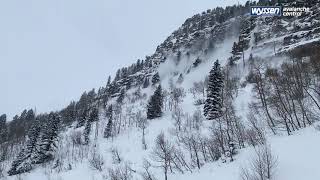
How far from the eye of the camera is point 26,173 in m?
75.2

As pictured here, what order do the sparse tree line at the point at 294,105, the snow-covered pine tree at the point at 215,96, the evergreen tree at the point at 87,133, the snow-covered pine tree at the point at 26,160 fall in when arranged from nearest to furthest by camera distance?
the sparse tree line at the point at 294,105 < the snow-covered pine tree at the point at 215,96 < the snow-covered pine tree at the point at 26,160 < the evergreen tree at the point at 87,133

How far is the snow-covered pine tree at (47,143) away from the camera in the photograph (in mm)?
79938

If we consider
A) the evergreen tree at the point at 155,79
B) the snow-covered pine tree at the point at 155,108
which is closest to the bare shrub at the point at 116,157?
the snow-covered pine tree at the point at 155,108

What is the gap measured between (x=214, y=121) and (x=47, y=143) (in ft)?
128

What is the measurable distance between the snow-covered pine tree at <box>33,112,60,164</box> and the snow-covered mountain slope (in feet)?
4.72

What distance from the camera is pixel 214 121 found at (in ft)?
212

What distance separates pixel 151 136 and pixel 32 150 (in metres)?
25.5

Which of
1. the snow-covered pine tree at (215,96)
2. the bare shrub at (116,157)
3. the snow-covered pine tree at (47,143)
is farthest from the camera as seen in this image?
the snow-covered pine tree at (47,143)

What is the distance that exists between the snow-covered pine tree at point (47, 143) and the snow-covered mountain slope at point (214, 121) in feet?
4.72

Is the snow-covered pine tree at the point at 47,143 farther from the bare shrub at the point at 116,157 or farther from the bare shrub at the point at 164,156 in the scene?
the bare shrub at the point at 164,156

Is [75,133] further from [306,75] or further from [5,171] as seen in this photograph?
[306,75]

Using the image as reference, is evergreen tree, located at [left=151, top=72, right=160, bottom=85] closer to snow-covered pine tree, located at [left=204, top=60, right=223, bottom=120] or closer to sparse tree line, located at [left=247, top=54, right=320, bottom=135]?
snow-covered pine tree, located at [left=204, top=60, right=223, bottom=120]

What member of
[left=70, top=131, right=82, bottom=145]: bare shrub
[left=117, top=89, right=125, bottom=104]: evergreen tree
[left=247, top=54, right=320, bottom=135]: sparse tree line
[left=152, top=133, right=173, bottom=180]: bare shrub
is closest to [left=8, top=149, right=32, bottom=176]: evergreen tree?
[left=70, top=131, right=82, bottom=145]: bare shrub

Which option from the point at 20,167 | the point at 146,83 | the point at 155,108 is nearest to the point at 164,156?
the point at 20,167
